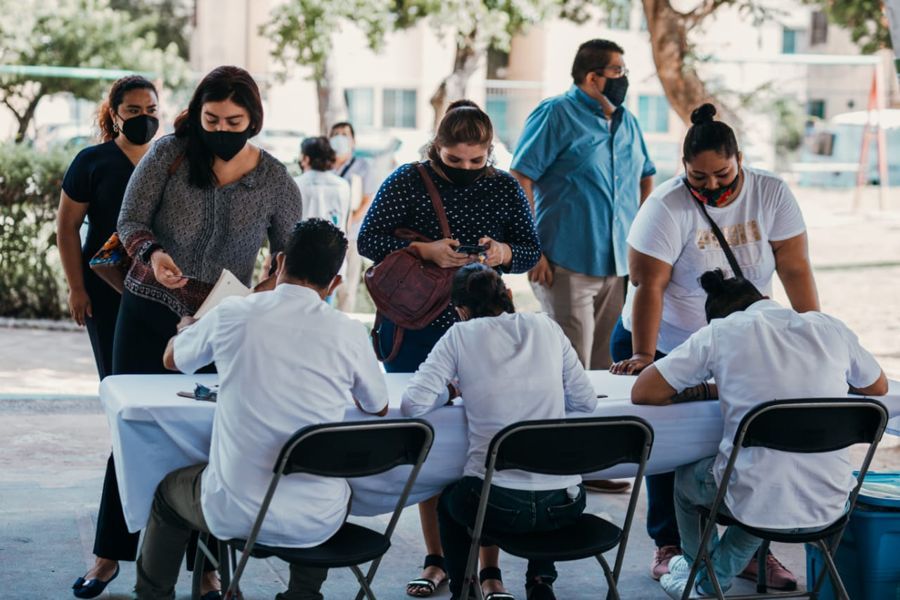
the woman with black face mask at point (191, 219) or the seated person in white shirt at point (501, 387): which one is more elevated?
the woman with black face mask at point (191, 219)

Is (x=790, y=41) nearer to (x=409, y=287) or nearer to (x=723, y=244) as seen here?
(x=723, y=244)

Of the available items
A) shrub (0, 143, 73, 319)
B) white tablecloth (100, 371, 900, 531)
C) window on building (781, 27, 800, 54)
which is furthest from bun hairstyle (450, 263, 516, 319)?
window on building (781, 27, 800, 54)

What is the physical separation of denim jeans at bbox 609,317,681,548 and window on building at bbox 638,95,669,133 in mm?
24602

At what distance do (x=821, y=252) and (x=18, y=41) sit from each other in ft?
46.2

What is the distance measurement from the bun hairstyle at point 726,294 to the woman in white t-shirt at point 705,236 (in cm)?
40

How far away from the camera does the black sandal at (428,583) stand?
14.0 ft

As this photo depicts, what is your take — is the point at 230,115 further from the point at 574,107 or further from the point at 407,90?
the point at 407,90

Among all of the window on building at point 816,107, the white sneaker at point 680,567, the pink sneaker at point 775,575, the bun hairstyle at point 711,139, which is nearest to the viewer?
the bun hairstyle at point 711,139

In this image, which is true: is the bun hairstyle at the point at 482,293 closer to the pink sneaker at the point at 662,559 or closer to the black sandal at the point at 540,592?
the black sandal at the point at 540,592

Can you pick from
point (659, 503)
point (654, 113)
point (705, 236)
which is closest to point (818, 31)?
point (654, 113)

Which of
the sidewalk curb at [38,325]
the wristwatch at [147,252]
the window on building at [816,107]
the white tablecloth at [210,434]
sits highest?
the window on building at [816,107]

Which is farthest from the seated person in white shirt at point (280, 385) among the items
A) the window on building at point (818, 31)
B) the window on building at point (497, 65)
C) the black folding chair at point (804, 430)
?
the window on building at point (818, 31)

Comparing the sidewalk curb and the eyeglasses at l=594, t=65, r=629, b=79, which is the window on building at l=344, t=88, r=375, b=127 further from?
the eyeglasses at l=594, t=65, r=629, b=79

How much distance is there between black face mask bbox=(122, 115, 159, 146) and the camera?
14.0 ft
